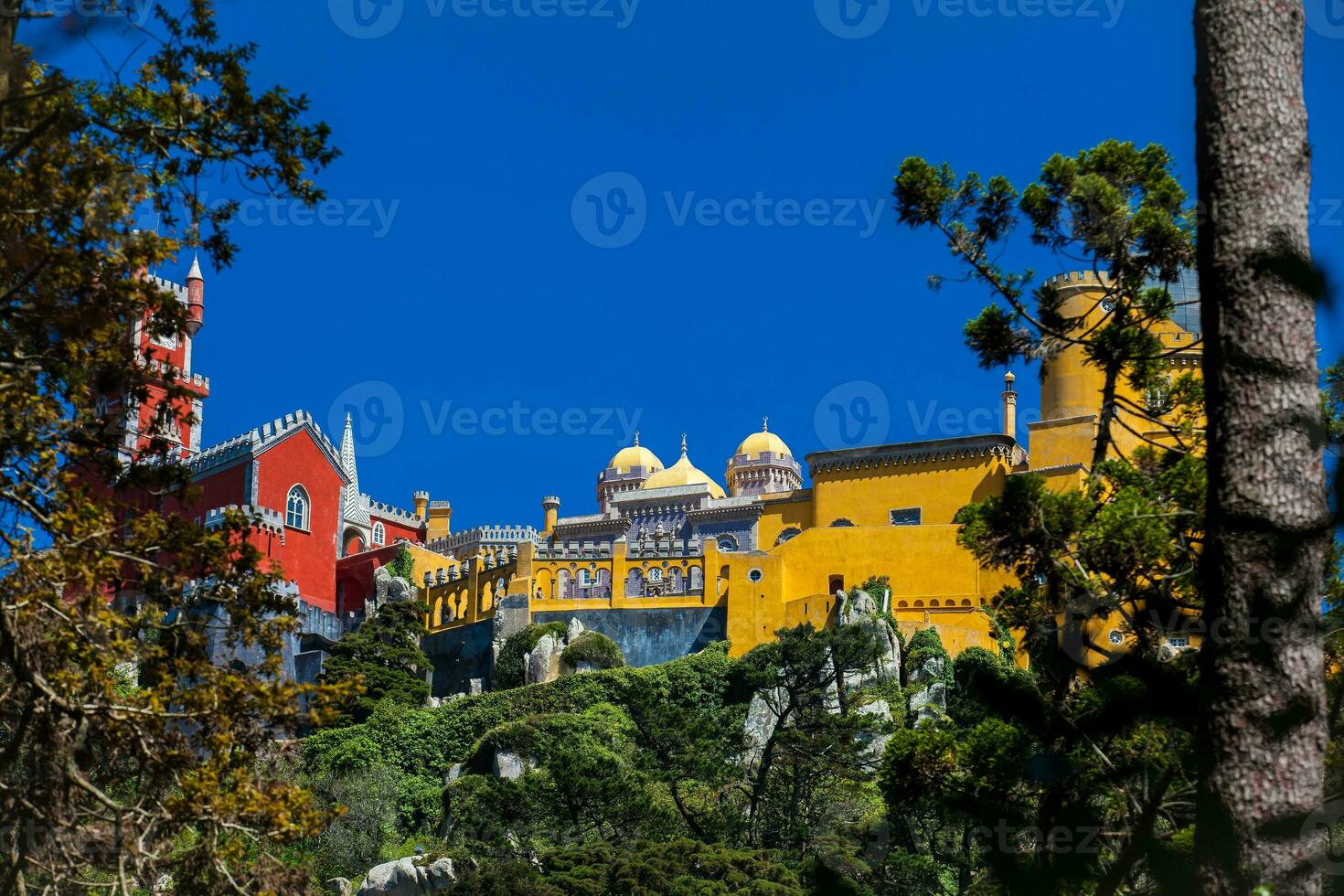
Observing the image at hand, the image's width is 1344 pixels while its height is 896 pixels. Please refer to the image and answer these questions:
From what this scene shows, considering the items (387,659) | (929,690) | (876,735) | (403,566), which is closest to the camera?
(876,735)

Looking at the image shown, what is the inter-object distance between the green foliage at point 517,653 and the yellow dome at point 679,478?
64.7 feet

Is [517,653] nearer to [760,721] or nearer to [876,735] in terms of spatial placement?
[760,721]

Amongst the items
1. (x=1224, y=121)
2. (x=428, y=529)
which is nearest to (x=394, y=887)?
(x=1224, y=121)

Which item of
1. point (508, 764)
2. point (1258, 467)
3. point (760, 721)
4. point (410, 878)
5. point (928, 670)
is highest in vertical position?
point (928, 670)

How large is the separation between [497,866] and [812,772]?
691cm

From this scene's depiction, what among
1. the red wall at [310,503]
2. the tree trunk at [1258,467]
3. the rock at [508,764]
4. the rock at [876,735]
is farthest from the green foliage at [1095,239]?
the red wall at [310,503]

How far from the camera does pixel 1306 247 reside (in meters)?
8.33

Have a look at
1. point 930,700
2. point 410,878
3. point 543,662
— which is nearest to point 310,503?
point 543,662

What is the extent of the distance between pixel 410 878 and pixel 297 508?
1788 cm

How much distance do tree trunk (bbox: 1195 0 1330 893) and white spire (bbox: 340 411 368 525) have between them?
4199 cm

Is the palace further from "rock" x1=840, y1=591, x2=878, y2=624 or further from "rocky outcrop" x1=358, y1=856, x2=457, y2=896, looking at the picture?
"rocky outcrop" x1=358, y1=856, x2=457, y2=896

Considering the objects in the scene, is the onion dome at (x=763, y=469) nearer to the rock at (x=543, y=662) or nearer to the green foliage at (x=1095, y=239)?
the rock at (x=543, y=662)

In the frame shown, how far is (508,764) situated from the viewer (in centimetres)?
3712

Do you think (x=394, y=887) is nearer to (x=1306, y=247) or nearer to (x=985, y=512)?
(x=985, y=512)
